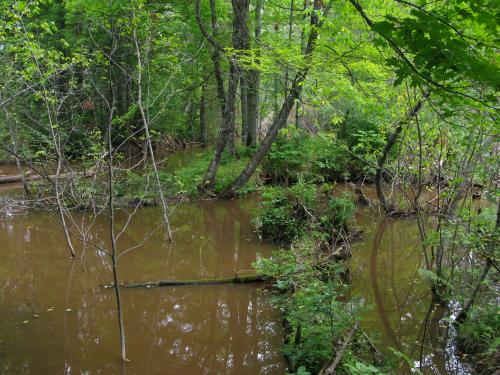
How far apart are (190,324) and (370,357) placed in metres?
2.44

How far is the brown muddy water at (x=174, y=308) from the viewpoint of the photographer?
4.88 metres

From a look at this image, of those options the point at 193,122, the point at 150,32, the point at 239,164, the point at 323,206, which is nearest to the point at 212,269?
the point at 323,206

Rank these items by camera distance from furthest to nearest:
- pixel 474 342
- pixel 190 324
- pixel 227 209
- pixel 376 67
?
pixel 227 209, pixel 376 67, pixel 190 324, pixel 474 342

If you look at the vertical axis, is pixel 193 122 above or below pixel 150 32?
below

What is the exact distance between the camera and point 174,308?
6.04 meters

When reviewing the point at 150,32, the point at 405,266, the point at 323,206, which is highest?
the point at 150,32

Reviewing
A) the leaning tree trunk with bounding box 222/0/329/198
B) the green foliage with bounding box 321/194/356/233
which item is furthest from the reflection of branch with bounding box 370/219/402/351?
the leaning tree trunk with bounding box 222/0/329/198

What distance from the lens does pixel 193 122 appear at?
2498 cm

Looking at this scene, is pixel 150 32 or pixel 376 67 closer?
pixel 376 67

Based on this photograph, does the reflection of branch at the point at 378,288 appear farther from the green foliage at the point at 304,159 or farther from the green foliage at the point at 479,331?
the green foliage at the point at 304,159

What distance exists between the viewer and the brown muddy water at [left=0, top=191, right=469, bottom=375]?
4.88 m

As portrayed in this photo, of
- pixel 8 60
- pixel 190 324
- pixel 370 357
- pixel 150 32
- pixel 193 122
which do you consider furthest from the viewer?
pixel 193 122

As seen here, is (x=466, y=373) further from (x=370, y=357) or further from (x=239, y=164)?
(x=239, y=164)

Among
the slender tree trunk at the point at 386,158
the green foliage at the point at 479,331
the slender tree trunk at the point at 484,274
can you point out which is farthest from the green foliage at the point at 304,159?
the green foliage at the point at 479,331
